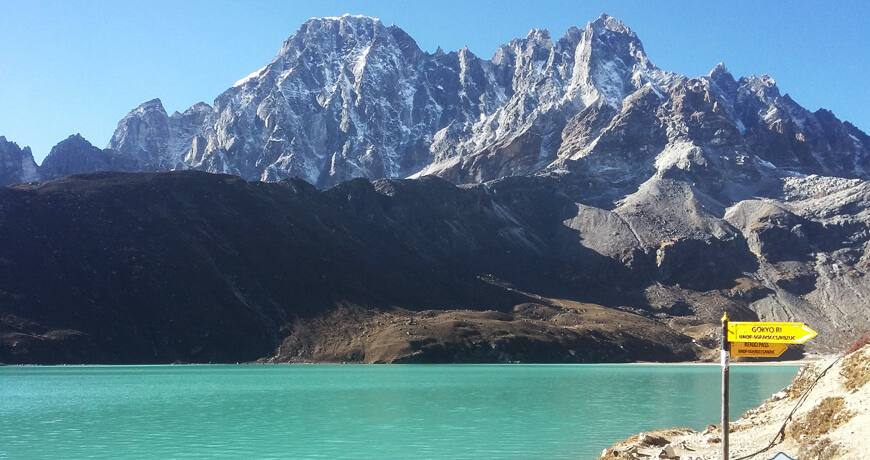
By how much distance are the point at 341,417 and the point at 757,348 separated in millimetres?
47741

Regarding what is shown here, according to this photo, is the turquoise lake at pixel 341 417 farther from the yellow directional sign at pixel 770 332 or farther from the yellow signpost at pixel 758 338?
the yellow directional sign at pixel 770 332

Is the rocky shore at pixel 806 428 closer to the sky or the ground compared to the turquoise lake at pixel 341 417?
closer to the sky

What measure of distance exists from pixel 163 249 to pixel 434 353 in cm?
7224

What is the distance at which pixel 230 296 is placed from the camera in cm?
19262

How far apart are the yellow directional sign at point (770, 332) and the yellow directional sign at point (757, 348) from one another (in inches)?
3.9

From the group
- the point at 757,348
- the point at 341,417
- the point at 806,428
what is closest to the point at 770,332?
the point at 757,348

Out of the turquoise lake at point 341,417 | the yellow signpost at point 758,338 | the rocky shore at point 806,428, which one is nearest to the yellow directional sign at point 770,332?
the yellow signpost at point 758,338

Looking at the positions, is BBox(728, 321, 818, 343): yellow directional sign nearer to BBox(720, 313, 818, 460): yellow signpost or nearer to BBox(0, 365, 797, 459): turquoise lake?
BBox(720, 313, 818, 460): yellow signpost

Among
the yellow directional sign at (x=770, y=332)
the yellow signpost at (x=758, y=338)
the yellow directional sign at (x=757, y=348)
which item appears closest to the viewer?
the yellow directional sign at (x=770, y=332)

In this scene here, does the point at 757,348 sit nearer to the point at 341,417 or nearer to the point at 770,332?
the point at 770,332

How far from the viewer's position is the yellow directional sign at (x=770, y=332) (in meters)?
17.8

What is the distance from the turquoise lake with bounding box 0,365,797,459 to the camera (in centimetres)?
4519

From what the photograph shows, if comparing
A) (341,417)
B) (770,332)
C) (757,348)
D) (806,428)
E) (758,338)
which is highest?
(770,332)

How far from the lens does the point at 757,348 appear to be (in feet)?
60.4
